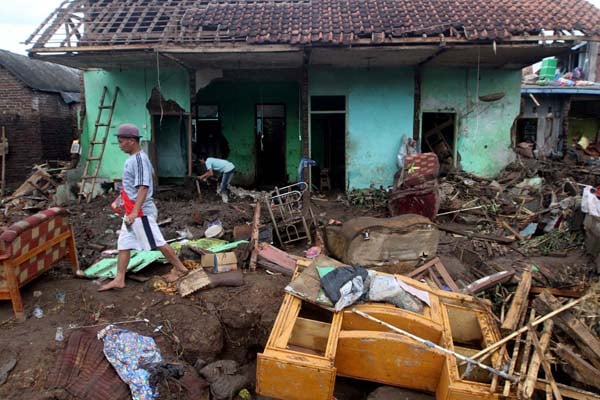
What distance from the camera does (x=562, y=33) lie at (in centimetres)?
877

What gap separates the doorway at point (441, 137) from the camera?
1114cm

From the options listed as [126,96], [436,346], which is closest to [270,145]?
[126,96]

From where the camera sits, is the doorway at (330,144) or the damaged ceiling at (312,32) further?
the doorway at (330,144)

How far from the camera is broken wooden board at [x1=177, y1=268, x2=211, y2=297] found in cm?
488

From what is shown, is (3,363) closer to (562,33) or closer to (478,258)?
(478,258)

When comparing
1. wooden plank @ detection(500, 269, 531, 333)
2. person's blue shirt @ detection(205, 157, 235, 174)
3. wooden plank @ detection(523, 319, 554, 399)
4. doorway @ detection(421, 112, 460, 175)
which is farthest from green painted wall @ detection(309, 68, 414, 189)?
wooden plank @ detection(523, 319, 554, 399)

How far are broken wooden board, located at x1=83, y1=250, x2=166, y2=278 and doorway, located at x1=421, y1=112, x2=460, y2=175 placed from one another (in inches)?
312

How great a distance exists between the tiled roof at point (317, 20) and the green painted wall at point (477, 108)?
159 cm

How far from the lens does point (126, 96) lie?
10.8 m

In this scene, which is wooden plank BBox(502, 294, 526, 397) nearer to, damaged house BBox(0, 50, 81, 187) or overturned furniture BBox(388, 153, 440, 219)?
overturned furniture BBox(388, 153, 440, 219)

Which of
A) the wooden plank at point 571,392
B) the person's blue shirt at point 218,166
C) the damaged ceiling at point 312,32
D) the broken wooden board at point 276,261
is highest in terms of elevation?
the damaged ceiling at point 312,32

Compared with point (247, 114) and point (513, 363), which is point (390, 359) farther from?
point (247, 114)

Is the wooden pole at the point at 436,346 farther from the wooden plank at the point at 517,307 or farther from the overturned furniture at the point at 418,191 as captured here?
the overturned furniture at the point at 418,191

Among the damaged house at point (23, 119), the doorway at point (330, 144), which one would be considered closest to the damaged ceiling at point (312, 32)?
the doorway at point (330, 144)
